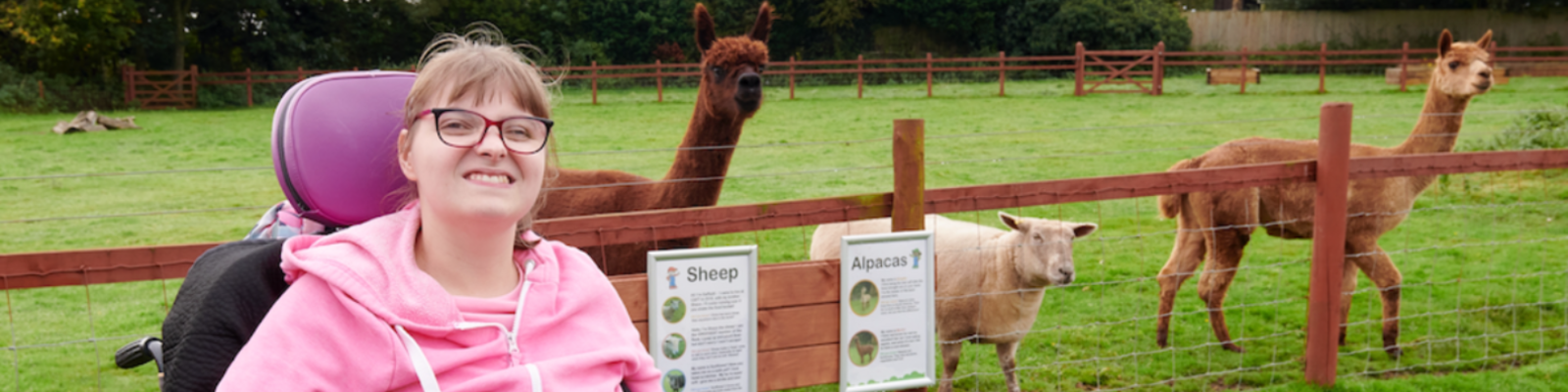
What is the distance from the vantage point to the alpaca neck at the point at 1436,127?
640 centimetres

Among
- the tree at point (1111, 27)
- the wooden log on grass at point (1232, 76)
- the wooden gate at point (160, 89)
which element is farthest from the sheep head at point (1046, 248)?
the tree at point (1111, 27)

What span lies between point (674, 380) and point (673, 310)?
0.75ft

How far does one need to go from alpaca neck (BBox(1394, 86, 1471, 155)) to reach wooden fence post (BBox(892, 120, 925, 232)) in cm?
433

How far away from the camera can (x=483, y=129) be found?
1.50 meters

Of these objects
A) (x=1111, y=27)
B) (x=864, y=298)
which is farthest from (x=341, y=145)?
(x=1111, y=27)

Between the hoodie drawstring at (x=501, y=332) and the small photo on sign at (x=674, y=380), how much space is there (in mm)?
1469

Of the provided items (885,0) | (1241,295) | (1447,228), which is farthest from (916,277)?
(885,0)

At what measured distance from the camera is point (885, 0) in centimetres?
3803

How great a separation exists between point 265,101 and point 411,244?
30.4 m

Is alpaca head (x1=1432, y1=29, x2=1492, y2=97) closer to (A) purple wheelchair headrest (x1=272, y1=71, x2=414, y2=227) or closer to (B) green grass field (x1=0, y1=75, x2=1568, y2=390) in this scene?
(B) green grass field (x1=0, y1=75, x2=1568, y2=390)

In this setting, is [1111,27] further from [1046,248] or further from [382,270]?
[382,270]

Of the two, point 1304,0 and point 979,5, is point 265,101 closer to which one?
point 979,5

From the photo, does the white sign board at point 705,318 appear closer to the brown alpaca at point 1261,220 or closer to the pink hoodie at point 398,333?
the pink hoodie at point 398,333

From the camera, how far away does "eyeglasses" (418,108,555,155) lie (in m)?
1.49
